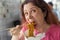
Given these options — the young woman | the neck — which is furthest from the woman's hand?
the neck

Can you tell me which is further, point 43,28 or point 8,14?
point 8,14

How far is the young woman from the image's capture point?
0.87 meters

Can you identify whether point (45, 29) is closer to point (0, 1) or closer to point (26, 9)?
point (26, 9)

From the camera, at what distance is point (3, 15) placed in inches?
80.0

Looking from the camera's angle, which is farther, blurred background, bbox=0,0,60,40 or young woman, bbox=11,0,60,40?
blurred background, bbox=0,0,60,40

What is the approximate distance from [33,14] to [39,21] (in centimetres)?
5

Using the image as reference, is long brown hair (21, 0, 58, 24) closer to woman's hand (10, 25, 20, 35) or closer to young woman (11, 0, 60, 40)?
young woman (11, 0, 60, 40)

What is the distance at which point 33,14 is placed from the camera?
2.91 feet

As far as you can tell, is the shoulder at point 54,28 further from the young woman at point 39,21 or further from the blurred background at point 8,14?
Answer: the blurred background at point 8,14

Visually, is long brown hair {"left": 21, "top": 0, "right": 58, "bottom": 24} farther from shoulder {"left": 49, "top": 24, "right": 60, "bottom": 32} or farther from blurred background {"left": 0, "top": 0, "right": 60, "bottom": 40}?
blurred background {"left": 0, "top": 0, "right": 60, "bottom": 40}

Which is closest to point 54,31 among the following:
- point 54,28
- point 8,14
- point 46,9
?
point 54,28

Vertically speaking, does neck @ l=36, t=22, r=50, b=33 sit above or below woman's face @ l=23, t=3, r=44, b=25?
below

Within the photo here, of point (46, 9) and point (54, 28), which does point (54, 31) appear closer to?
point (54, 28)

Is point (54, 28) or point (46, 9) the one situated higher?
point (46, 9)
